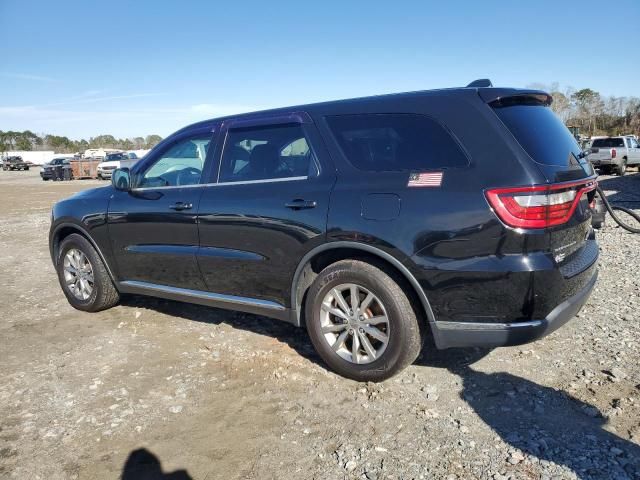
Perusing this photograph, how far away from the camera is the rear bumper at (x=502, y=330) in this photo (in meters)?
2.76

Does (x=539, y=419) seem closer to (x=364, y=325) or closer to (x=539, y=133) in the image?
(x=364, y=325)

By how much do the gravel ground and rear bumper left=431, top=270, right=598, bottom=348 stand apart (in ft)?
1.40

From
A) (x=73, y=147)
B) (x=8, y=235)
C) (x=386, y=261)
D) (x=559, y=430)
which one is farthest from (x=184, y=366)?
(x=73, y=147)

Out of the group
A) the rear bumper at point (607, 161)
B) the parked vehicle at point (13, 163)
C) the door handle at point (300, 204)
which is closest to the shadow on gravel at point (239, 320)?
the door handle at point (300, 204)

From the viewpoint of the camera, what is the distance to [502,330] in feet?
9.14

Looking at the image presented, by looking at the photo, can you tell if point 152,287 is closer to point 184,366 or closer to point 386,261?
point 184,366

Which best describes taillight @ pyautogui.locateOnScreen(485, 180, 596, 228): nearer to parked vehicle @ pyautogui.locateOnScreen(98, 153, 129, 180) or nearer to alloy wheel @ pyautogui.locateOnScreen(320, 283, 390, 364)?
alloy wheel @ pyautogui.locateOnScreen(320, 283, 390, 364)

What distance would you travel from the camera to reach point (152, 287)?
4.39m

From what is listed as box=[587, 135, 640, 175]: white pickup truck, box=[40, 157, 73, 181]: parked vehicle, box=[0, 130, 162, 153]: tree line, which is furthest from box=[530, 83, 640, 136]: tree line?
box=[0, 130, 162, 153]: tree line

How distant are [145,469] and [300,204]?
1.81 meters

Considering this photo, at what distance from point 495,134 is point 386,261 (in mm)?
990

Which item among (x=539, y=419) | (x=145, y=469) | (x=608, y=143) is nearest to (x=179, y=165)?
→ (x=145, y=469)

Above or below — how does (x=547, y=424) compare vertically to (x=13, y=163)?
below

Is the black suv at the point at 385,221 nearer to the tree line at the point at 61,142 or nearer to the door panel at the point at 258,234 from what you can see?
the door panel at the point at 258,234
